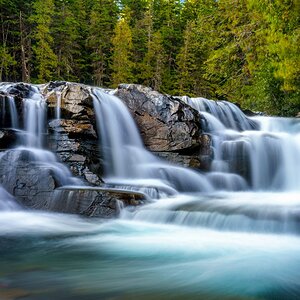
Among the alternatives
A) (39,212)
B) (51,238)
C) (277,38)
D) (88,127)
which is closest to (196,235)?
(51,238)

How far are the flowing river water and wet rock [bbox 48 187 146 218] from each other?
0.23 m

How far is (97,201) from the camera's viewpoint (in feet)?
26.8

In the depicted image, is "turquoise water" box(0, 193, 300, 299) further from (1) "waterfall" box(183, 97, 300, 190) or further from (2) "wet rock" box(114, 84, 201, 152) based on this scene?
(2) "wet rock" box(114, 84, 201, 152)

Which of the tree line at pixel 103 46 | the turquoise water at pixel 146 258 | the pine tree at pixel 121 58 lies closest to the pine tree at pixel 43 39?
the tree line at pixel 103 46

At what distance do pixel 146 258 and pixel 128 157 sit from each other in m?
6.92

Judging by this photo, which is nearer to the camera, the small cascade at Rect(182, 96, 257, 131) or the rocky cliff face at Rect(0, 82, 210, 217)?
the rocky cliff face at Rect(0, 82, 210, 217)

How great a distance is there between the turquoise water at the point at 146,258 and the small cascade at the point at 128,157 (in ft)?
9.19

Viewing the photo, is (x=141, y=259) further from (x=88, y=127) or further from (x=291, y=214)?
(x=88, y=127)

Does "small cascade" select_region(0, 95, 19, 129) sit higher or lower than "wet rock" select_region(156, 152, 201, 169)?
higher

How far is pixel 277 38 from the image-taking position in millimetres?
9367

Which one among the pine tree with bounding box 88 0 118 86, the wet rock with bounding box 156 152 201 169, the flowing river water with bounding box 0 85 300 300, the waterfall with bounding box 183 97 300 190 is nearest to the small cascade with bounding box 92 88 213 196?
the flowing river water with bounding box 0 85 300 300

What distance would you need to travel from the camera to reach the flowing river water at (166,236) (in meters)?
4.39

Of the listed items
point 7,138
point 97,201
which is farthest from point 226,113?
point 97,201

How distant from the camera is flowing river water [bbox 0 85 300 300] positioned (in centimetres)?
439
